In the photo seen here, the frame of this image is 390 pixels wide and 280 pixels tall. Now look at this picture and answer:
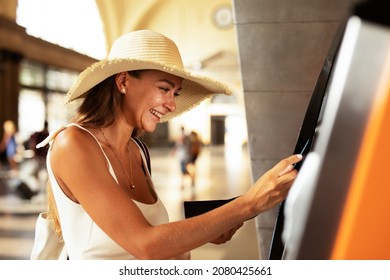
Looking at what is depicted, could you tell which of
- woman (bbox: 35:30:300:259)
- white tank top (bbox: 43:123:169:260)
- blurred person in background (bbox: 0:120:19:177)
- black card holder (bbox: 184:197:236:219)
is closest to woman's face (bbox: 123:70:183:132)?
woman (bbox: 35:30:300:259)

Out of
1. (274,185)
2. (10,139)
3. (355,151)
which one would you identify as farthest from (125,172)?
(10,139)

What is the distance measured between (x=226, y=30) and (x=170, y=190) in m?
3.43

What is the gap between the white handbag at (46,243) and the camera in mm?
1044

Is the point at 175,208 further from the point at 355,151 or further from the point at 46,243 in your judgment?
the point at 355,151

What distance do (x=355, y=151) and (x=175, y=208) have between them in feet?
12.7

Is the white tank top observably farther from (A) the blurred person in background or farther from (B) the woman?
(A) the blurred person in background

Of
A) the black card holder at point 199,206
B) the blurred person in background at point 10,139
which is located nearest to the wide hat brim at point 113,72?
the black card holder at point 199,206

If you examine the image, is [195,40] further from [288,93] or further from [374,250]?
[374,250]

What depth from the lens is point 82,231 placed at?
→ 2.96 feet

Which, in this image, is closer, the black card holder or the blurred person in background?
the black card holder

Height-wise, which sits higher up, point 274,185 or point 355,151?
point 355,151

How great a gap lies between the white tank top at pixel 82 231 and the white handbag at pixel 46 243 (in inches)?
3.7

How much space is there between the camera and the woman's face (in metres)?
0.95

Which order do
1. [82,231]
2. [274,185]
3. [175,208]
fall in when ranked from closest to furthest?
[274,185], [82,231], [175,208]
